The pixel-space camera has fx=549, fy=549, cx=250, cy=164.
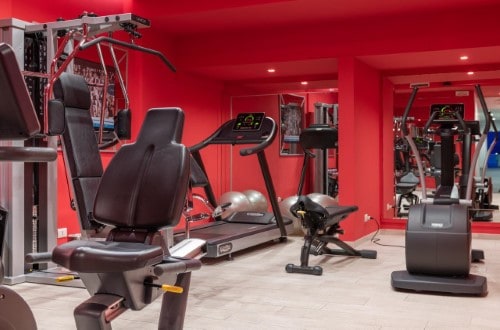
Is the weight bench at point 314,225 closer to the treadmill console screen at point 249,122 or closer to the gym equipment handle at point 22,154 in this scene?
the treadmill console screen at point 249,122

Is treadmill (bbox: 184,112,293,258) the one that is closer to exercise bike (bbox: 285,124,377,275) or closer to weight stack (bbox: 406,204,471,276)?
exercise bike (bbox: 285,124,377,275)

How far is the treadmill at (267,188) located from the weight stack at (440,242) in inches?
68.8

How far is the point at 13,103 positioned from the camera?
1669 mm

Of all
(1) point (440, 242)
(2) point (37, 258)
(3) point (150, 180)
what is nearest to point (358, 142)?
(1) point (440, 242)

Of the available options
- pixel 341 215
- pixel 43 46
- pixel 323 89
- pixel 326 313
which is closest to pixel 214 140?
pixel 341 215

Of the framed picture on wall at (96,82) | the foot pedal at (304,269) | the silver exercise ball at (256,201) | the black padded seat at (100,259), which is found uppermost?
the framed picture on wall at (96,82)

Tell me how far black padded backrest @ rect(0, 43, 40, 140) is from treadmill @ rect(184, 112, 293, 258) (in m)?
3.36

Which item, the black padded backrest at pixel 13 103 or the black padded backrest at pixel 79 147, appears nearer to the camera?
the black padded backrest at pixel 13 103

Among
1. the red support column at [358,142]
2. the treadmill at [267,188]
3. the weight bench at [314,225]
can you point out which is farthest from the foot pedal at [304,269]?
the red support column at [358,142]

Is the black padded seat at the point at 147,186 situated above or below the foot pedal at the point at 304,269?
above

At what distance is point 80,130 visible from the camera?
4234 millimetres

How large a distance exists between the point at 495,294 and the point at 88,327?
3277mm

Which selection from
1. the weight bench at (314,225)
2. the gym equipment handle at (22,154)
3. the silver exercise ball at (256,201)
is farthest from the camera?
the silver exercise ball at (256,201)

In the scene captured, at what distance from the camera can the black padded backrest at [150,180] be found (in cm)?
278
